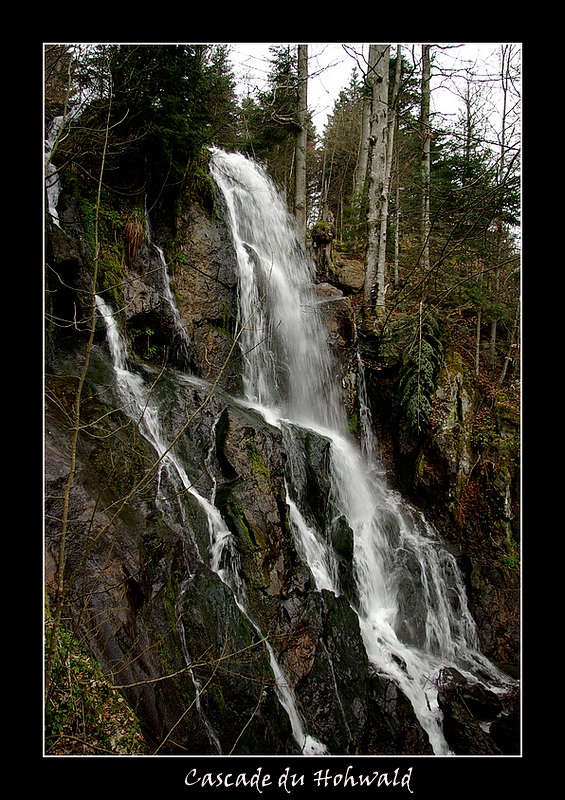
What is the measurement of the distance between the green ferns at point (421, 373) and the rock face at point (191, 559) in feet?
7.87

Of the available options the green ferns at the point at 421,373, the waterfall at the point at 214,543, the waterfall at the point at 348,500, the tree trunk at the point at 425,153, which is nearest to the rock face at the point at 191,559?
→ the waterfall at the point at 214,543

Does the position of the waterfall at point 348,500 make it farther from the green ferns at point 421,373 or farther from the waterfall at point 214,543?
the waterfall at point 214,543

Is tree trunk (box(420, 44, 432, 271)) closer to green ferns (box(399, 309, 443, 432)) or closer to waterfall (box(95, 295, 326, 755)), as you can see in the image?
green ferns (box(399, 309, 443, 432))

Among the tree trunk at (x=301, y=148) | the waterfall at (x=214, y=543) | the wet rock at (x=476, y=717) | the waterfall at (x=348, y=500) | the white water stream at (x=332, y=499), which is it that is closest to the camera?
the waterfall at (x=214, y=543)

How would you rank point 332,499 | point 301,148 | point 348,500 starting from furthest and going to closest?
point 301,148
point 348,500
point 332,499

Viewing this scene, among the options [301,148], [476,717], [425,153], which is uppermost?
[301,148]

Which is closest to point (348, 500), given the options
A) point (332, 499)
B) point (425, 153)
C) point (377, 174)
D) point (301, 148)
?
point (332, 499)

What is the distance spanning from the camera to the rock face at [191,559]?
3.96 metres

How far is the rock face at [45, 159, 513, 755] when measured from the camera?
13.0 feet

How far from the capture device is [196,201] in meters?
8.99

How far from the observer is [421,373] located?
9117 mm

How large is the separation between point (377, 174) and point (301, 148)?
17.3ft

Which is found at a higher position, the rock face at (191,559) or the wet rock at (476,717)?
the rock face at (191,559)

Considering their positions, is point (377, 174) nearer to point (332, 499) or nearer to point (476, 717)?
point (332, 499)
